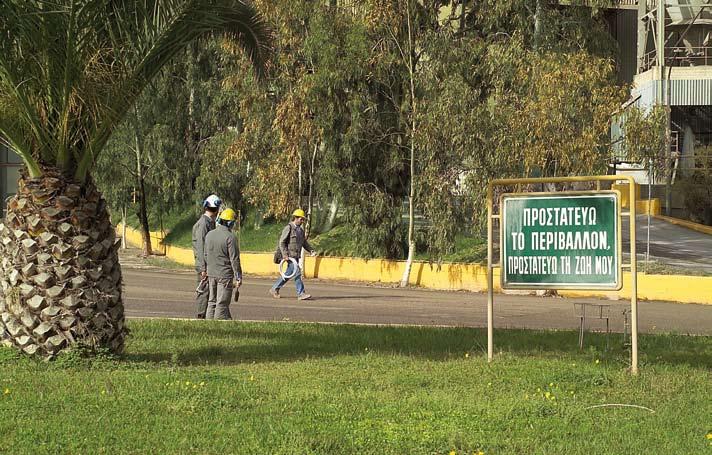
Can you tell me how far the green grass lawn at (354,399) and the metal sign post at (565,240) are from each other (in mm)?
812

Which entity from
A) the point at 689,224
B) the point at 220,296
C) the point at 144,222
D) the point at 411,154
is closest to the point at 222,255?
the point at 220,296

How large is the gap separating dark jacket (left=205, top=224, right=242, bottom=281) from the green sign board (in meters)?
4.47

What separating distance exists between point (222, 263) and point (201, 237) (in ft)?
3.08

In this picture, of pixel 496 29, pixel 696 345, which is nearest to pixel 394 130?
pixel 496 29

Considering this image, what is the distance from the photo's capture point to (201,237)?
49.8 ft

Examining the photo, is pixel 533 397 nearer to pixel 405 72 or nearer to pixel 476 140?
pixel 476 140

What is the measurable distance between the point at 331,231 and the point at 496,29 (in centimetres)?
1108

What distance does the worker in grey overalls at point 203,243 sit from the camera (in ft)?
49.4

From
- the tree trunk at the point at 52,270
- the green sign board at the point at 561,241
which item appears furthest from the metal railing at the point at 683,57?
the tree trunk at the point at 52,270

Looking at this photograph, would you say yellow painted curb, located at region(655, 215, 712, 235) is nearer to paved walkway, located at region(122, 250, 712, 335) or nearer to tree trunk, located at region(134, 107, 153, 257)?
paved walkway, located at region(122, 250, 712, 335)

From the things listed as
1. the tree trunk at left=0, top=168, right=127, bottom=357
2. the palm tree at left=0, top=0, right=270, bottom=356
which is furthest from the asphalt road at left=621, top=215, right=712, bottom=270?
the tree trunk at left=0, top=168, right=127, bottom=357

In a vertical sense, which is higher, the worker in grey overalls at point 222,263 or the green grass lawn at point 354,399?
the worker in grey overalls at point 222,263

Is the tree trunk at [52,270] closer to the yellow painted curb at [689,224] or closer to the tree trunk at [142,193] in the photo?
the yellow painted curb at [689,224]

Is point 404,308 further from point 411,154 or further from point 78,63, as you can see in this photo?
point 78,63
